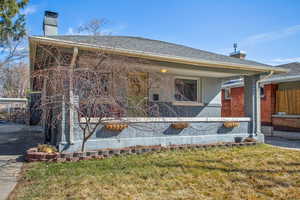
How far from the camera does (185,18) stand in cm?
1122

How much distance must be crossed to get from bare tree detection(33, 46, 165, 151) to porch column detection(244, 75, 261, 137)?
15.8ft

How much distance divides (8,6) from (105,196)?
9843 millimetres

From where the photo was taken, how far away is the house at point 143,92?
5.52 m

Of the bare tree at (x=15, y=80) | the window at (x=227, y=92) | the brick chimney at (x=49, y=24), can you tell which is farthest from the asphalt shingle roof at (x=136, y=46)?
the bare tree at (x=15, y=80)

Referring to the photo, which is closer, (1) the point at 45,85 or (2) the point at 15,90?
(1) the point at 45,85

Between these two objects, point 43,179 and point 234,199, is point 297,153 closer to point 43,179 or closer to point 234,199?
point 234,199

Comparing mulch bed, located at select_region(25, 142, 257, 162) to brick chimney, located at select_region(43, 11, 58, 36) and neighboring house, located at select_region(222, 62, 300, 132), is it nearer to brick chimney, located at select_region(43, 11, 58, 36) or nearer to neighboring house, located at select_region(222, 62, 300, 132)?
brick chimney, located at select_region(43, 11, 58, 36)

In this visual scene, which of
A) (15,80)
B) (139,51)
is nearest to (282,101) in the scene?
(139,51)

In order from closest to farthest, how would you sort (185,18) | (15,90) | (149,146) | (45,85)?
(45,85) → (149,146) → (185,18) → (15,90)

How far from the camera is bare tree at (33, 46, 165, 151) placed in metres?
5.04

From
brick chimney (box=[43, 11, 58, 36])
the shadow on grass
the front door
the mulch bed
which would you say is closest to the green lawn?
the shadow on grass

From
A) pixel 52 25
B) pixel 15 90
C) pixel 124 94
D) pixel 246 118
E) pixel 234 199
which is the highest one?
pixel 52 25

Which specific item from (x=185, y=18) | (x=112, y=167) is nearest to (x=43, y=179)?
(x=112, y=167)

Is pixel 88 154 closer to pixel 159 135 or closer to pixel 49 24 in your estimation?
pixel 159 135
